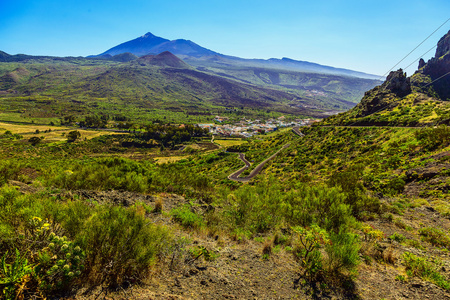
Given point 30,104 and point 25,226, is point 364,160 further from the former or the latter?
point 30,104

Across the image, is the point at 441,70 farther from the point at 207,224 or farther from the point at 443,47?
the point at 207,224

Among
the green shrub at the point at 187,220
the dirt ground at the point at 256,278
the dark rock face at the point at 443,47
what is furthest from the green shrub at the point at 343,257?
the dark rock face at the point at 443,47

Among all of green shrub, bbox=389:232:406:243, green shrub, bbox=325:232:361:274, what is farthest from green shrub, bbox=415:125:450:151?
green shrub, bbox=325:232:361:274

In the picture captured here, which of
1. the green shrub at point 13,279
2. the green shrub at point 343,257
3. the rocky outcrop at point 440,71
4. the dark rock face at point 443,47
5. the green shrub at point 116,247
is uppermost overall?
the dark rock face at point 443,47

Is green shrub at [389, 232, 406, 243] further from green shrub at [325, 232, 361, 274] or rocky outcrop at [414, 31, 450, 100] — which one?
rocky outcrop at [414, 31, 450, 100]

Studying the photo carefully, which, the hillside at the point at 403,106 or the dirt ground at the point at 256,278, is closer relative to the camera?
the dirt ground at the point at 256,278

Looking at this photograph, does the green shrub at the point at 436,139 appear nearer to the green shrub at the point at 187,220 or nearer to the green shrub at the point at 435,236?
the green shrub at the point at 435,236

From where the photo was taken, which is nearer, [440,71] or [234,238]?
[234,238]

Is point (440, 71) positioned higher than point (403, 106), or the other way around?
point (440, 71)

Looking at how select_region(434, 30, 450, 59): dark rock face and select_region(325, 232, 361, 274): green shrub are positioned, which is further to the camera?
select_region(434, 30, 450, 59): dark rock face

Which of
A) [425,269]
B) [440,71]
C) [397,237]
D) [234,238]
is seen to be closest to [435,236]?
[397,237]

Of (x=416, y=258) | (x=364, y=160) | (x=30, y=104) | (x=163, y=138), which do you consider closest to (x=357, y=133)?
(x=364, y=160)

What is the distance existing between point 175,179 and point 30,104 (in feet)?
665

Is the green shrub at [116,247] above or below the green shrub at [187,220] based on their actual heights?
above
